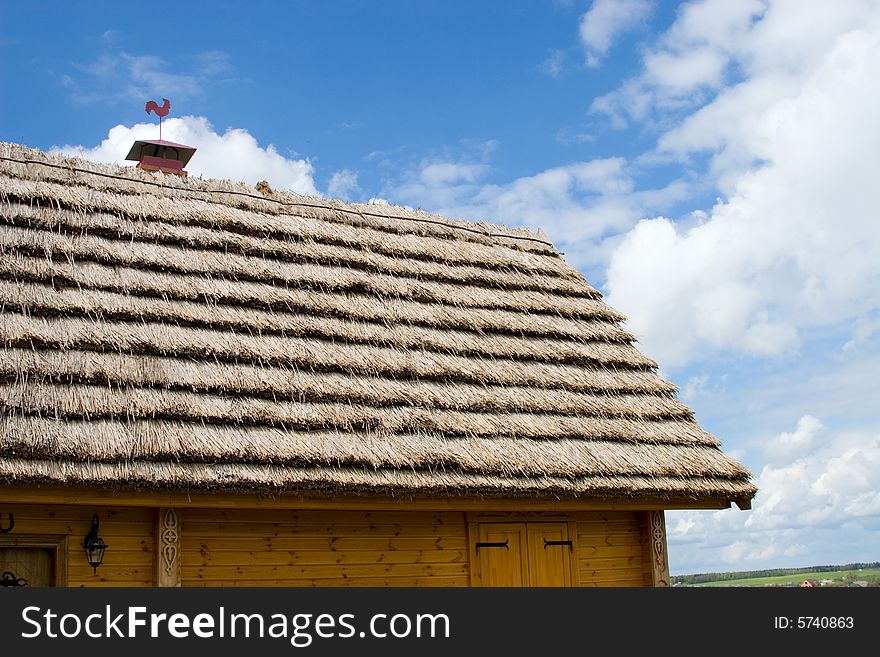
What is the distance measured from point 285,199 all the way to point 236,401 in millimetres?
4207

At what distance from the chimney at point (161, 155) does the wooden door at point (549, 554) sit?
7095 millimetres

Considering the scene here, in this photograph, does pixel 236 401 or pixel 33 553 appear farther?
pixel 236 401

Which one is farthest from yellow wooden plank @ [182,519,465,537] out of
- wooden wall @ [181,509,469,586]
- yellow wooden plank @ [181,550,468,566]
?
yellow wooden plank @ [181,550,468,566]

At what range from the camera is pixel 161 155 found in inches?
563

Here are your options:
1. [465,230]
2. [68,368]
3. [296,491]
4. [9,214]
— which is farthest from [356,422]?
[465,230]

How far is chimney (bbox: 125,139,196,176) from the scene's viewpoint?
14008 millimetres

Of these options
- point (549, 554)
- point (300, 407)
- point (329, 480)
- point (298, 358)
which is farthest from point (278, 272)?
point (549, 554)

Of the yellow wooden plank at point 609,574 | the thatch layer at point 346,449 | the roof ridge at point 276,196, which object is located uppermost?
the roof ridge at point 276,196

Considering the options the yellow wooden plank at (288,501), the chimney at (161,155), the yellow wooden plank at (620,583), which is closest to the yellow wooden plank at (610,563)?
the yellow wooden plank at (620,583)

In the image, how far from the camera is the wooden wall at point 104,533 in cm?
852

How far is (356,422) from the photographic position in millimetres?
9609

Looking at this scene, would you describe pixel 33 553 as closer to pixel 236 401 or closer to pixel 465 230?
A: pixel 236 401

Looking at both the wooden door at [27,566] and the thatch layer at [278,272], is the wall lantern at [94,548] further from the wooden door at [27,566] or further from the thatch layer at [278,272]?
the thatch layer at [278,272]

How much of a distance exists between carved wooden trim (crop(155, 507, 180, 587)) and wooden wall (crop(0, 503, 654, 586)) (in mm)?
127
